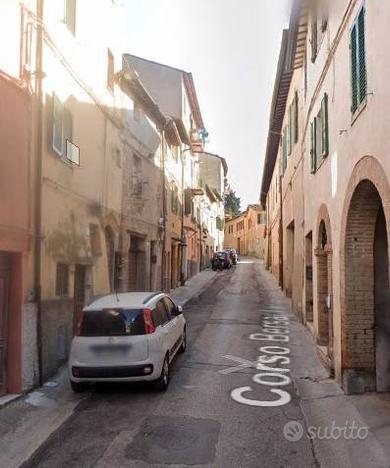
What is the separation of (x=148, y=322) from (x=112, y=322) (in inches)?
24.1

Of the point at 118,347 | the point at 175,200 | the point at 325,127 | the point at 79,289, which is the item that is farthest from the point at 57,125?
the point at 175,200

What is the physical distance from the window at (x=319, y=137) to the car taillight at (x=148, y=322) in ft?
16.2

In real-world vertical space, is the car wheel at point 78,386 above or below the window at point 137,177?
below

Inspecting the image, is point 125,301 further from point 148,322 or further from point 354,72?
point 354,72

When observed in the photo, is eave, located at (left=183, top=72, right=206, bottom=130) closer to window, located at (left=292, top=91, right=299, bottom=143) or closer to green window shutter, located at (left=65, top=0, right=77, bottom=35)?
window, located at (left=292, top=91, right=299, bottom=143)

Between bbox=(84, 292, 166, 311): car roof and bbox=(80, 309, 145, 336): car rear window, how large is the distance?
141 millimetres

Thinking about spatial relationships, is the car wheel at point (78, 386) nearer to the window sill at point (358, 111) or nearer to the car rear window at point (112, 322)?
the car rear window at point (112, 322)

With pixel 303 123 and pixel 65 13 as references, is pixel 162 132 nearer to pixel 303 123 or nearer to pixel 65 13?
pixel 303 123

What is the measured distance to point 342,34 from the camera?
8867 mm

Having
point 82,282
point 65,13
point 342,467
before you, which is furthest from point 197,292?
point 342,467

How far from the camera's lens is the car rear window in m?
8.74

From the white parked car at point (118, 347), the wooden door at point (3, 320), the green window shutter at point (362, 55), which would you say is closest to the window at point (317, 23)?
the green window shutter at point (362, 55)

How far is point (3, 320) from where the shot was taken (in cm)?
868

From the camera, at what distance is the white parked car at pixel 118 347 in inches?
336
